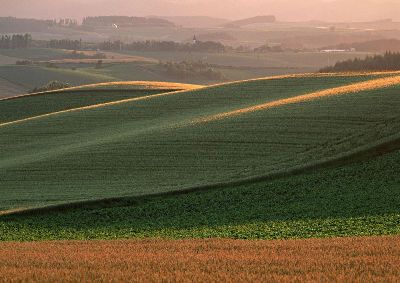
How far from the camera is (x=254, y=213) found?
27969 millimetres

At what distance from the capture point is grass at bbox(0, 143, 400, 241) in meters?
24.8

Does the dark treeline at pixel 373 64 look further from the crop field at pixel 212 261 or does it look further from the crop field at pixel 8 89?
the crop field at pixel 212 261

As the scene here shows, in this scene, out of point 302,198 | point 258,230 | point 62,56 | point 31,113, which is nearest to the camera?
point 258,230

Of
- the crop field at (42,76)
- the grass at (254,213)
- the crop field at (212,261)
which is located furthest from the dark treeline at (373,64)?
the crop field at (212,261)

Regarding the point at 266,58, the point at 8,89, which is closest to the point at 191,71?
the point at 8,89

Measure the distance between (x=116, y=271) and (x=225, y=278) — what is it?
2.28 meters

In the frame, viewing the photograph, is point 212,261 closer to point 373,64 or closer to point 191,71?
point 373,64

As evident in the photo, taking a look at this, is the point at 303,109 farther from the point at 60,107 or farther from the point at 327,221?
the point at 60,107

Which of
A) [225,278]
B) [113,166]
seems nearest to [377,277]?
[225,278]

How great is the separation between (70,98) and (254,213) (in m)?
54.5

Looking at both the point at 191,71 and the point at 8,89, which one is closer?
the point at 8,89

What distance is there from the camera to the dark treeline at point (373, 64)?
84062mm

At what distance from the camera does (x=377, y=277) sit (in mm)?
13508

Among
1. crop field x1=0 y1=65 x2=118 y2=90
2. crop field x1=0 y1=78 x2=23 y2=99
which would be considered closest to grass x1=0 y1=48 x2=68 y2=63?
crop field x1=0 y1=65 x2=118 y2=90
